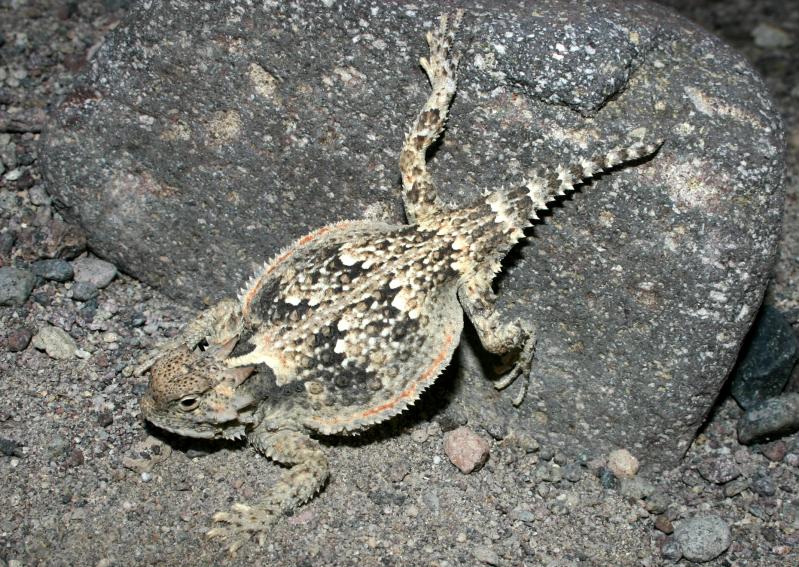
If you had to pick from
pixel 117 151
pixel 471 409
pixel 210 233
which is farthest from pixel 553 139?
pixel 117 151

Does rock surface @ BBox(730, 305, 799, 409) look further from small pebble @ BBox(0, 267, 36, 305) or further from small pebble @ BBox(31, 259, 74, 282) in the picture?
small pebble @ BBox(0, 267, 36, 305)

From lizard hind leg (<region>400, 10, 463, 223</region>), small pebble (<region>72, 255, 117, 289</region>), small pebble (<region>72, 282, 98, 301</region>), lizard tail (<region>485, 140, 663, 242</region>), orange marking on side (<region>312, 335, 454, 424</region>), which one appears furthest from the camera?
small pebble (<region>72, 255, 117, 289</region>)

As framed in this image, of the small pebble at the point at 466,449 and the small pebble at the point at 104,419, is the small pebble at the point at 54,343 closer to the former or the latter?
the small pebble at the point at 104,419

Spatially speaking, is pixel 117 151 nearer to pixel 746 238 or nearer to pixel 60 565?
pixel 60 565

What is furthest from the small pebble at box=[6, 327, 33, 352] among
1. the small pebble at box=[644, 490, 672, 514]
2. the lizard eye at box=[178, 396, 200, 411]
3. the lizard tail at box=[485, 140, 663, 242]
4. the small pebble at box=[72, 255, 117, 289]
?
the small pebble at box=[644, 490, 672, 514]

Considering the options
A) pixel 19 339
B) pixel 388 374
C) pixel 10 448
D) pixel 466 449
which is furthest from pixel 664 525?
pixel 19 339

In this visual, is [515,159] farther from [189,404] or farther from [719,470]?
[719,470]
